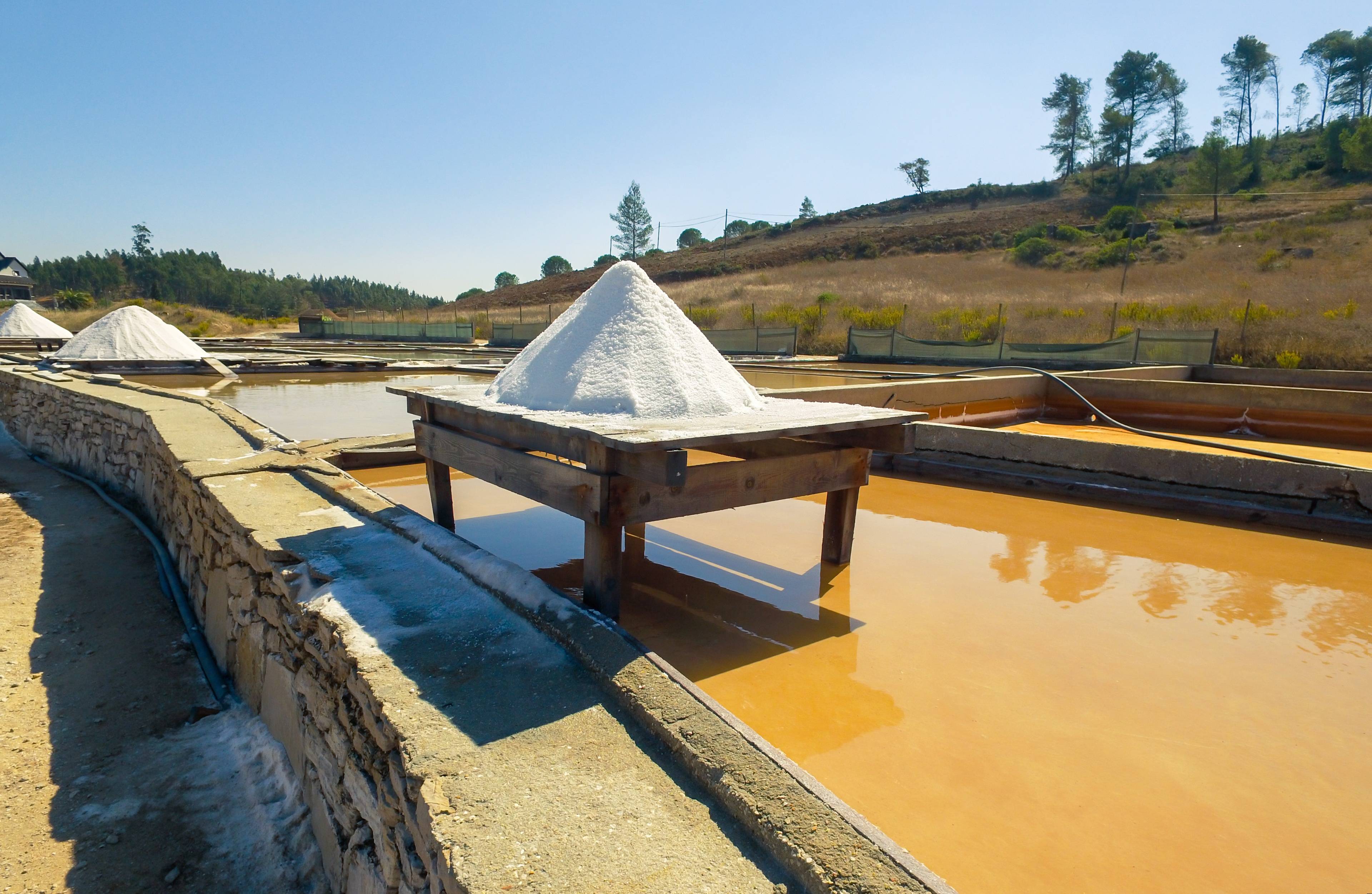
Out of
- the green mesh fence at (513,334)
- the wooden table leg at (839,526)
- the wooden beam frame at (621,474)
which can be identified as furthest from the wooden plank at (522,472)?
the green mesh fence at (513,334)

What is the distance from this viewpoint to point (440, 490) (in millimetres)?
4379

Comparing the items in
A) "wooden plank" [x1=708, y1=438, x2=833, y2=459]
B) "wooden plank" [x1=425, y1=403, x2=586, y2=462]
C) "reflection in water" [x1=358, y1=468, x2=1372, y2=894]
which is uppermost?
"wooden plank" [x1=425, y1=403, x2=586, y2=462]

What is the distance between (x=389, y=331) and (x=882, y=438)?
36628 millimetres

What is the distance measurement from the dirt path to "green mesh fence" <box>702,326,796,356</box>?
61.8 ft

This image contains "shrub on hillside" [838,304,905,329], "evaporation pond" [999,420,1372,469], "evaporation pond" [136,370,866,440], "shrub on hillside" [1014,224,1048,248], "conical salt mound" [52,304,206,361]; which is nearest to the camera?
"evaporation pond" [999,420,1372,469]

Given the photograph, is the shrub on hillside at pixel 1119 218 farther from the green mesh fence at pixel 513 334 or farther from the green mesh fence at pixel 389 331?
the green mesh fence at pixel 389 331

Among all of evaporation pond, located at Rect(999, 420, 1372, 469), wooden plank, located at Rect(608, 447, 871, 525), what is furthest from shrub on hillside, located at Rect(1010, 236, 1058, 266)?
wooden plank, located at Rect(608, 447, 871, 525)

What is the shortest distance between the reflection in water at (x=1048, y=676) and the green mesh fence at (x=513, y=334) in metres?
22.7

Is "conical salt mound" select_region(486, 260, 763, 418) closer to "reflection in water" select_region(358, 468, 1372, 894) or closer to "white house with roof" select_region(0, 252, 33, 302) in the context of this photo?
"reflection in water" select_region(358, 468, 1372, 894)

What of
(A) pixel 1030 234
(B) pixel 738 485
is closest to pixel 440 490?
(B) pixel 738 485

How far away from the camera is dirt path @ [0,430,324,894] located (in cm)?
266

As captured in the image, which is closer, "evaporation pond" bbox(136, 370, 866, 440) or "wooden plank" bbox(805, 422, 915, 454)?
"wooden plank" bbox(805, 422, 915, 454)

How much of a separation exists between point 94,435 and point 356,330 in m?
31.9

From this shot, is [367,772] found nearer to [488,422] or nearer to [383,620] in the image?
[383,620]
